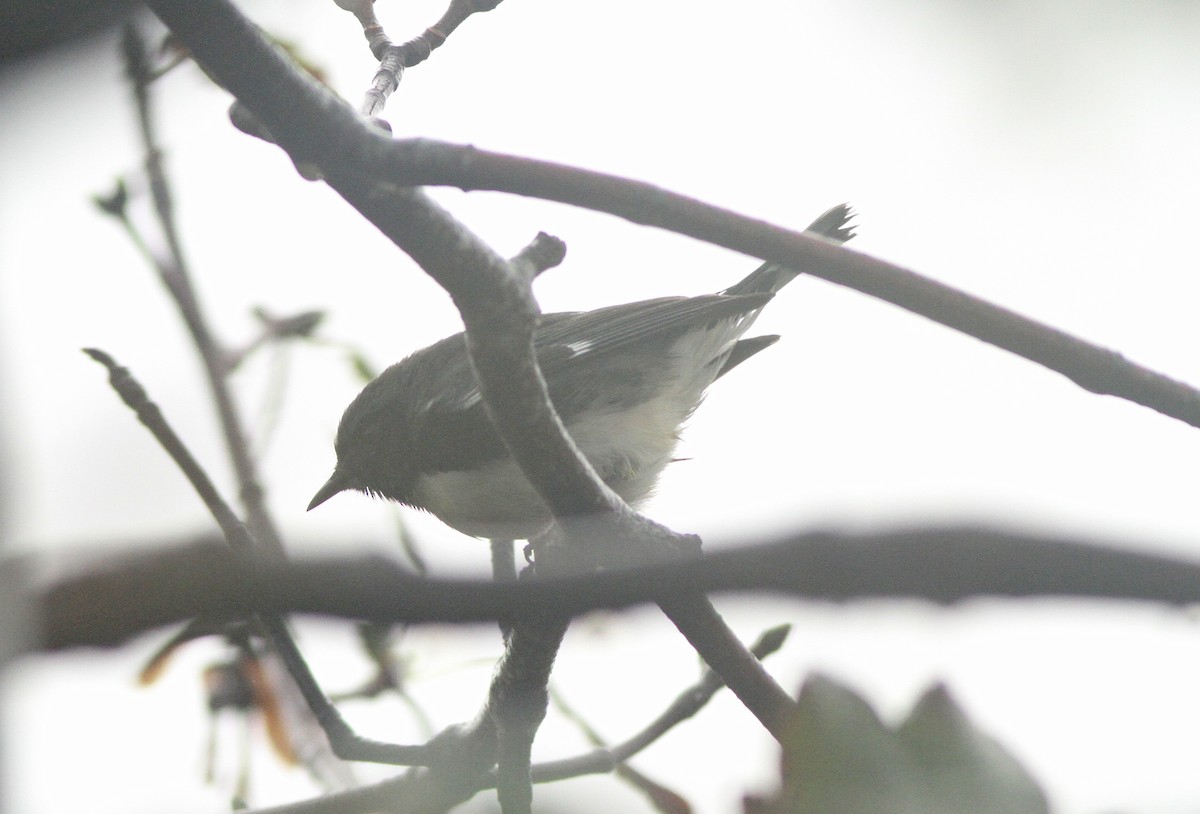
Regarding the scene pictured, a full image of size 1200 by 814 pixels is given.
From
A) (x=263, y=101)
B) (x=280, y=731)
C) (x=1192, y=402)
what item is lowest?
(x=280, y=731)

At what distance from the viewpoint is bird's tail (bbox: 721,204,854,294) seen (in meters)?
4.54

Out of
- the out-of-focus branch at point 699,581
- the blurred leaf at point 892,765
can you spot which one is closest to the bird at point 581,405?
the blurred leaf at point 892,765

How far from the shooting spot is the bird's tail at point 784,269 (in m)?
4.54

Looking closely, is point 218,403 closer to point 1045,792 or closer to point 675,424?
point 675,424

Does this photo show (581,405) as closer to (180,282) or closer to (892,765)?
(180,282)

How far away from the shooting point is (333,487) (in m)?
5.07

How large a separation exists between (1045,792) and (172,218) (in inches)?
129

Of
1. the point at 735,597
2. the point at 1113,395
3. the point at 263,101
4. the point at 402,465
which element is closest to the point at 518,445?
the point at 263,101

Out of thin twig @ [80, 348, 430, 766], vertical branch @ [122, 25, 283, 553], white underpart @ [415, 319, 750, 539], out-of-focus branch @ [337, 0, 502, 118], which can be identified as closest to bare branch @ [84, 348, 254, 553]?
thin twig @ [80, 348, 430, 766]

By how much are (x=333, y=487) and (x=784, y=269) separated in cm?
224

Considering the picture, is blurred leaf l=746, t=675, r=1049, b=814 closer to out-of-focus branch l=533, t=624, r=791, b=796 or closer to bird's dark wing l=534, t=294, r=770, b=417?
out-of-focus branch l=533, t=624, r=791, b=796

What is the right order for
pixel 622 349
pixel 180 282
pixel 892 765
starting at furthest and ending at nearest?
pixel 622 349
pixel 180 282
pixel 892 765

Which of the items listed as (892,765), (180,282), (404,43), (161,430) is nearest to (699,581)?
(892,765)

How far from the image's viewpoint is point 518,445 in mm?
2443
